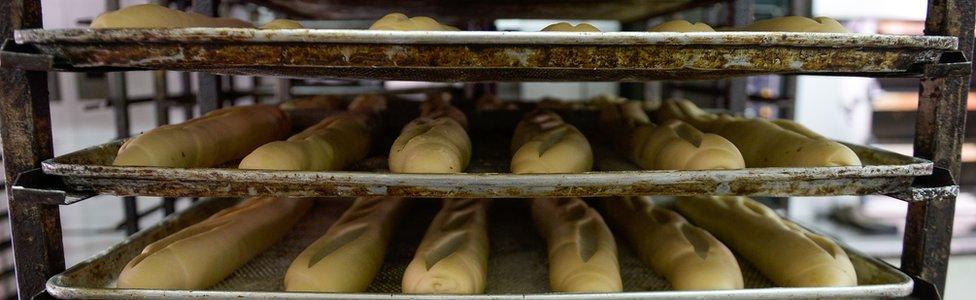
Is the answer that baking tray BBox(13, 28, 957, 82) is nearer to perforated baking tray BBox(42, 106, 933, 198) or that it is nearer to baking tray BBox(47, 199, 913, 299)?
perforated baking tray BBox(42, 106, 933, 198)

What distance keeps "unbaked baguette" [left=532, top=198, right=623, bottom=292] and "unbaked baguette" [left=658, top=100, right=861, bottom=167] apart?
1.38 ft

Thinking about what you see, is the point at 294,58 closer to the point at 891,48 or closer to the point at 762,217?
the point at 891,48

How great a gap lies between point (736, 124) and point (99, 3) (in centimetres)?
434

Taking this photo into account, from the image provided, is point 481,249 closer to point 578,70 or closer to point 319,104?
point 578,70

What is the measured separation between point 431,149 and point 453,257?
251 millimetres

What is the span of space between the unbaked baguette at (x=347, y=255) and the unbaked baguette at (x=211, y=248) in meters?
0.17

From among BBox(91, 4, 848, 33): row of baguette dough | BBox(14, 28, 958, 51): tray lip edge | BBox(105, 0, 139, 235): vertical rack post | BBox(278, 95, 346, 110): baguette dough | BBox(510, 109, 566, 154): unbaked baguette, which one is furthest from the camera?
BBox(105, 0, 139, 235): vertical rack post

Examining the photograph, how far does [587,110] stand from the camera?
2383 mm

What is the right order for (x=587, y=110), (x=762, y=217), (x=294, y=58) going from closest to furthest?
(x=294, y=58) → (x=762, y=217) → (x=587, y=110)

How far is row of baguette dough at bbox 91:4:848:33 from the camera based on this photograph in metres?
1.14

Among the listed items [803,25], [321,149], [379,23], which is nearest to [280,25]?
[379,23]

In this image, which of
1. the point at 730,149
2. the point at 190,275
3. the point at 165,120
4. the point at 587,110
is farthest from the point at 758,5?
the point at 190,275

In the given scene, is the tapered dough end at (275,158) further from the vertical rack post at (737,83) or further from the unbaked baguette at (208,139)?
the vertical rack post at (737,83)

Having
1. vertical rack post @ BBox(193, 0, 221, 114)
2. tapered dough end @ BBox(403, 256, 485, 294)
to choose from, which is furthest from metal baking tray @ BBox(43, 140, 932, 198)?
vertical rack post @ BBox(193, 0, 221, 114)
